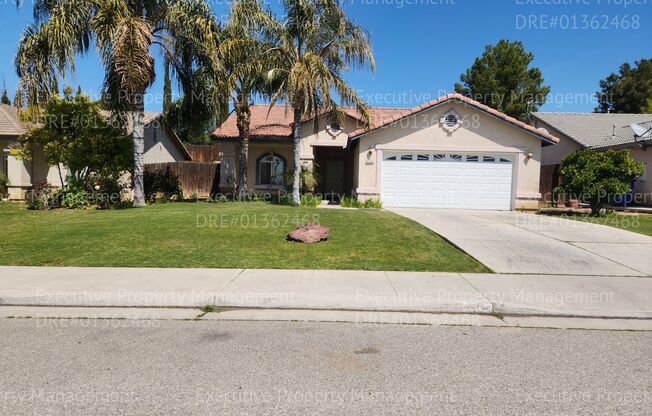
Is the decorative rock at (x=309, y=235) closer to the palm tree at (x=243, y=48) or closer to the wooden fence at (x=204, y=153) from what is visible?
the palm tree at (x=243, y=48)

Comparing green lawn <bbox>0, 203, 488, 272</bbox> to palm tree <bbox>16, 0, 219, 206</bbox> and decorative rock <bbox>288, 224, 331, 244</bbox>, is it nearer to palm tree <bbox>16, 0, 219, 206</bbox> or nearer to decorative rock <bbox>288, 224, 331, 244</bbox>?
decorative rock <bbox>288, 224, 331, 244</bbox>

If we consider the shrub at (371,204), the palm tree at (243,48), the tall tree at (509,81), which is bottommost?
the shrub at (371,204)

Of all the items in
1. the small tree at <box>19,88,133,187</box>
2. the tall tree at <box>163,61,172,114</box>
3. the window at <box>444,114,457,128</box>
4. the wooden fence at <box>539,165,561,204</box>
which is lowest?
the wooden fence at <box>539,165,561,204</box>

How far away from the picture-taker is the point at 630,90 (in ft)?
129

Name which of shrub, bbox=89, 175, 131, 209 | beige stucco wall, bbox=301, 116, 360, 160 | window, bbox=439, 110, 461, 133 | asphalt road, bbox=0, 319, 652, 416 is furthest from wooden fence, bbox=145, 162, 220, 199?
asphalt road, bbox=0, 319, 652, 416

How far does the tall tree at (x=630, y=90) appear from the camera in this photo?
3834 cm

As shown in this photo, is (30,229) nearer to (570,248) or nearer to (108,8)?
(108,8)

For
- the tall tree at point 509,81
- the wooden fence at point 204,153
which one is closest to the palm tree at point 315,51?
the wooden fence at point 204,153

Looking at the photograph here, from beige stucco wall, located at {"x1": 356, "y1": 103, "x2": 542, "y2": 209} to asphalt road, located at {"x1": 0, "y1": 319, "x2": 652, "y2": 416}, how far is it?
11.9 meters

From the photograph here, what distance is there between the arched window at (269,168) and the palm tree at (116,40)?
23.3 feet

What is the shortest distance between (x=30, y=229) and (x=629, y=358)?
40.6ft

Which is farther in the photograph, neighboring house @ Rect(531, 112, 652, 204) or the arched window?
the arched window

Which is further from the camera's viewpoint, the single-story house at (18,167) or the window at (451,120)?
the single-story house at (18,167)

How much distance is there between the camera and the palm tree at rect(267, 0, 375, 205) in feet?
45.5
